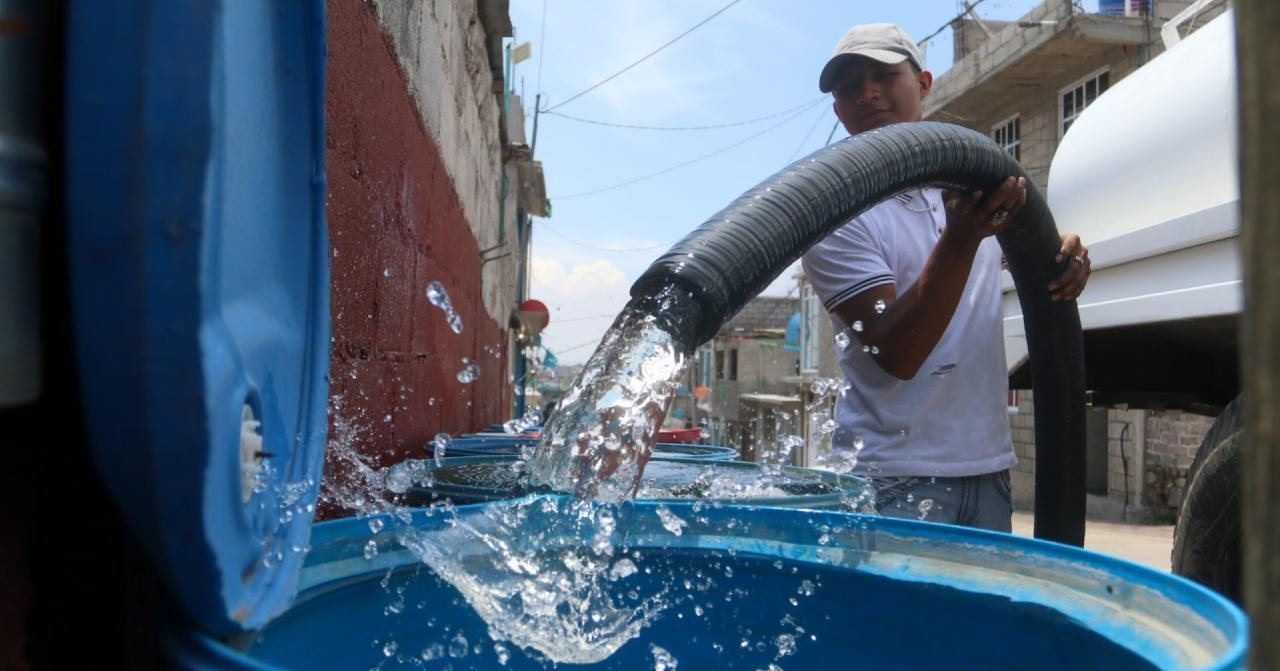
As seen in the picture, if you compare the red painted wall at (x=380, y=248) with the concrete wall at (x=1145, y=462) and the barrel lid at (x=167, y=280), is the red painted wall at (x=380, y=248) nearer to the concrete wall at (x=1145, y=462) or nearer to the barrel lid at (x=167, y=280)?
the barrel lid at (x=167, y=280)

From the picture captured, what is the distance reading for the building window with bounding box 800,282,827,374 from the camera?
22000mm

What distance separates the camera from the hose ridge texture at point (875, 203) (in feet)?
4.48

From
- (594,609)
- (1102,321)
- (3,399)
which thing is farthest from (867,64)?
(3,399)

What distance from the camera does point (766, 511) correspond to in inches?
51.8

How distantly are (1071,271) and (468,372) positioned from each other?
3202 millimetres

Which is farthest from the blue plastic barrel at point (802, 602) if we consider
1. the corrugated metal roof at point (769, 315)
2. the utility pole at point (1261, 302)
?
the corrugated metal roof at point (769, 315)

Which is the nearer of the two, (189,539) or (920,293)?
(189,539)

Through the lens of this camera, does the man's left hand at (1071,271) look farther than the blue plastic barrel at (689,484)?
Yes

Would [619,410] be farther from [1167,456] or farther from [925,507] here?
[1167,456]

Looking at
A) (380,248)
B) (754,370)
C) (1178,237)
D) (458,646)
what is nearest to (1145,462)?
(1178,237)


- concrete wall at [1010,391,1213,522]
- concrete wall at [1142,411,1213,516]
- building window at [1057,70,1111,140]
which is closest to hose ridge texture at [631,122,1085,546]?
concrete wall at [1010,391,1213,522]

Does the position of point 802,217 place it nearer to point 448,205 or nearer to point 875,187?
point 875,187

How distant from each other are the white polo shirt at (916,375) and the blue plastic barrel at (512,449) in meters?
0.54

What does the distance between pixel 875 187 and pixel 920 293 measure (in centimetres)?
54
